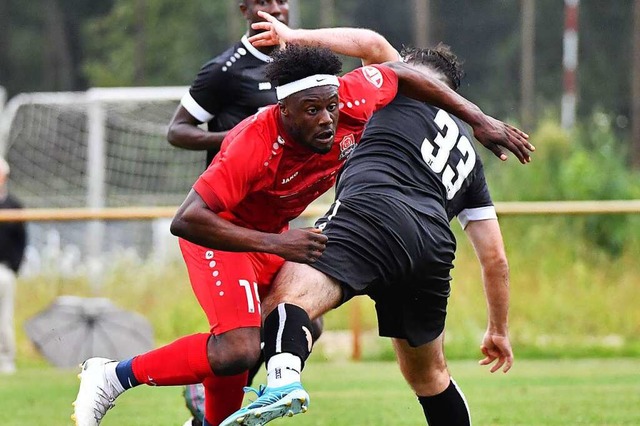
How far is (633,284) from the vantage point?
11.9 metres

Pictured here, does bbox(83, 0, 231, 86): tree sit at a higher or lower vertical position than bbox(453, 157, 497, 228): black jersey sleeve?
higher

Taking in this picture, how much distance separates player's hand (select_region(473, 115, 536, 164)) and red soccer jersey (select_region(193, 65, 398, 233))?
Answer: 0.39 meters

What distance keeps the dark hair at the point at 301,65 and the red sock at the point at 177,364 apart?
108 centimetres

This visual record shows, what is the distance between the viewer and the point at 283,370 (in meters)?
4.52

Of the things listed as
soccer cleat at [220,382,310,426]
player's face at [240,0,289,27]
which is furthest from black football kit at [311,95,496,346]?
player's face at [240,0,289,27]

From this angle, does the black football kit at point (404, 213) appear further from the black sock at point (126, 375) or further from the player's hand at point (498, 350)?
the black sock at point (126, 375)

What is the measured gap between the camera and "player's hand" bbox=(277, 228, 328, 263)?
4660mm

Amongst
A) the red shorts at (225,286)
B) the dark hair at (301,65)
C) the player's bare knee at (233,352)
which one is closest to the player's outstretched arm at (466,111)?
the dark hair at (301,65)

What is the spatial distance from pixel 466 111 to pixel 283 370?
53.7 inches

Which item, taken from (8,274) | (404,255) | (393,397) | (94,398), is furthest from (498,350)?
(8,274)

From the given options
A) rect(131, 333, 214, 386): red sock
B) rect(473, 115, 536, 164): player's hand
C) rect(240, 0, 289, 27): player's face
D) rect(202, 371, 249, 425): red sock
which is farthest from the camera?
rect(240, 0, 289, 27): player's face

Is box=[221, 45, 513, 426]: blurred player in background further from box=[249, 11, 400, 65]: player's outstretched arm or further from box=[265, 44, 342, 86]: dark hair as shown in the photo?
box=[265, 44, 342, 86]: dark hair

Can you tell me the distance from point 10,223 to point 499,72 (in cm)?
2738

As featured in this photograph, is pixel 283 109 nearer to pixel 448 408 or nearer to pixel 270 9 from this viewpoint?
pixel 448 408
